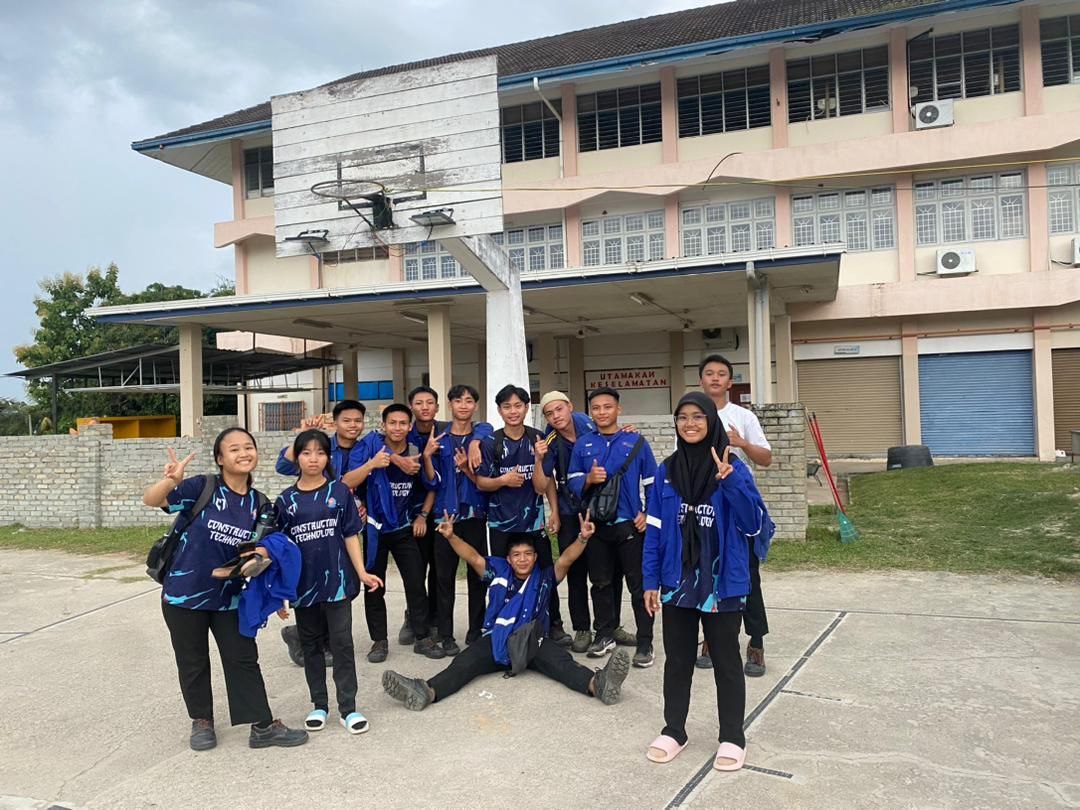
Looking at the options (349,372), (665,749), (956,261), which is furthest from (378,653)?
(349,372)

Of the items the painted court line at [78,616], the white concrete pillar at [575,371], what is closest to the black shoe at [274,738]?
the painted court line at [78,616]

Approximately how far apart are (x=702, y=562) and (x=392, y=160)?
16.8ft

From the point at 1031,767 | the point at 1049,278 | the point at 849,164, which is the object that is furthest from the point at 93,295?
the point at 1031,767

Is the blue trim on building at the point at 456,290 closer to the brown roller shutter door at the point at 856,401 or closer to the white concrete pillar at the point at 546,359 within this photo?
the white concrete pillar at the point at 546,359

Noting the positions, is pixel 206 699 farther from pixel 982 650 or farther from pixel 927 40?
pixel 927 40

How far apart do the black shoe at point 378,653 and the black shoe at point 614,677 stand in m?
1.56

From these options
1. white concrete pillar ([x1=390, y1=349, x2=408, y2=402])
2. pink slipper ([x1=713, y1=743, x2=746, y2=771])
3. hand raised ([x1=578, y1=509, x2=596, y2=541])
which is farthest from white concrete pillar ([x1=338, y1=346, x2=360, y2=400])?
pink slipper ([x1=713, y1=743, x2=746, y2=771])

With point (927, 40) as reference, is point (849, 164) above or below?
below

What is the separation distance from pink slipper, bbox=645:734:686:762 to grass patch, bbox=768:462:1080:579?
4242mm

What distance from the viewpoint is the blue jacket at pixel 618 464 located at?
4605mm

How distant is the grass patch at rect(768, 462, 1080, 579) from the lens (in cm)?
708

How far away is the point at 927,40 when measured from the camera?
54.4 feet

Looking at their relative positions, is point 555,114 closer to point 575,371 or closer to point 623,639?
point 575,371

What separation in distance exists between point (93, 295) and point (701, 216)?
22127 millimetres
